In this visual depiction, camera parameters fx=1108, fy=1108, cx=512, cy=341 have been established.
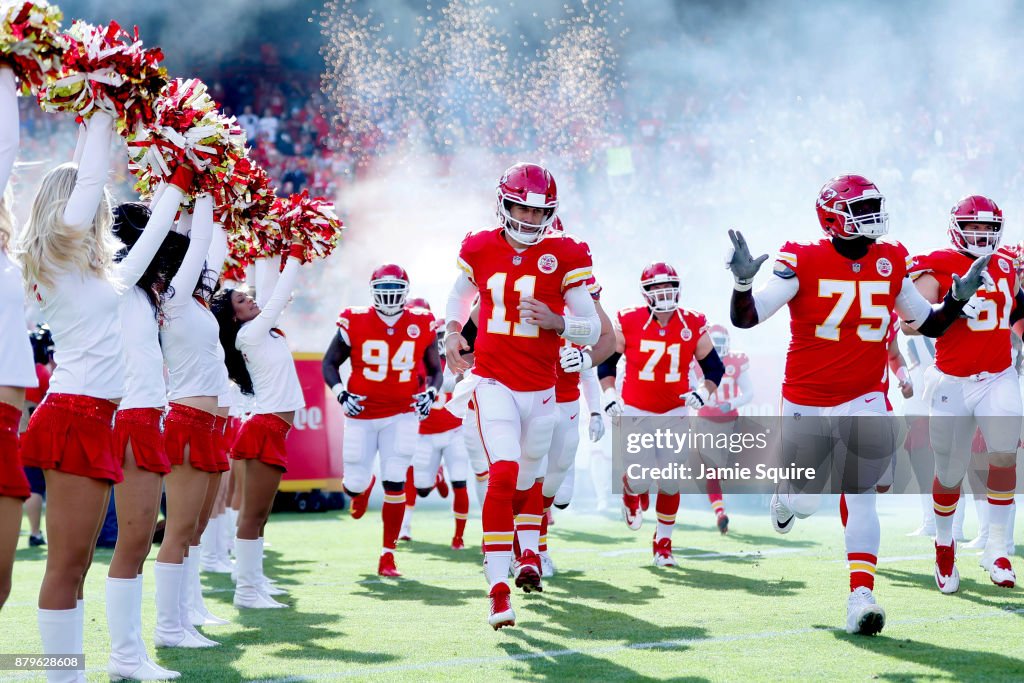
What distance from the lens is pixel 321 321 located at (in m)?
22.2

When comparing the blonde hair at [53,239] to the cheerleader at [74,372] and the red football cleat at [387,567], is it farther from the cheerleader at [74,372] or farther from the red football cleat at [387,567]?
the red football cleat at [387,567]

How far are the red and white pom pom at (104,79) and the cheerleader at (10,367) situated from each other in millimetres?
674

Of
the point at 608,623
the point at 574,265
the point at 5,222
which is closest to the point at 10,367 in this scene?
the point at 5,222

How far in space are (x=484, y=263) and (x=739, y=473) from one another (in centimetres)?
1010

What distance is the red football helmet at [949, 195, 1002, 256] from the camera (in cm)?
700

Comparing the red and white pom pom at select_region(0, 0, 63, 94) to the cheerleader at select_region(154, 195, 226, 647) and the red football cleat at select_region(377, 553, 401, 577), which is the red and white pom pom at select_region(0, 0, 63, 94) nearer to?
the cheerleader at select_region(154, 195, 226, 647)

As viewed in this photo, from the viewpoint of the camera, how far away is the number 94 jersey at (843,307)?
5.71 meters

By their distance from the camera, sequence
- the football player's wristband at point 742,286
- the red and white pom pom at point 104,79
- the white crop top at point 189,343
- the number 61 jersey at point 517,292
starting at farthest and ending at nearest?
the number 61 jersey at point 517,292, the football player's wristband at point 742,286, the white crop top at point 189,343, the red and white pom pom at point 104,79

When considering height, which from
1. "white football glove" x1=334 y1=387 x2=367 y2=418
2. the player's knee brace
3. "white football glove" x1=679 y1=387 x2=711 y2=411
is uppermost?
"white football glove" x1=679 y1=387 x2=711 y2=411

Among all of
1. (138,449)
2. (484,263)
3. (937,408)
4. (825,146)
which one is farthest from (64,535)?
(825,146)

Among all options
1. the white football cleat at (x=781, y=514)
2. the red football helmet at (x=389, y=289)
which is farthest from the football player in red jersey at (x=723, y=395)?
the white football cleat at (x=781, y=514)

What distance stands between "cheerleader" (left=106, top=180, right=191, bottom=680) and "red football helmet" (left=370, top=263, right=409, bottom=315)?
3.95 m

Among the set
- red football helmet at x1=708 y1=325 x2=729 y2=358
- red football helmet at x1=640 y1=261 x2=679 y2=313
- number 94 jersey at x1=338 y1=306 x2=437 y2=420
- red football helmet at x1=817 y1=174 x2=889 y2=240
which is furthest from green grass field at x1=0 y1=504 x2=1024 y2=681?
red football helmet at x1=708 y1=325 x2=729 y2=358

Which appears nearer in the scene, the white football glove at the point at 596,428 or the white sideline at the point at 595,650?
the white sideline at the point at 595,650
